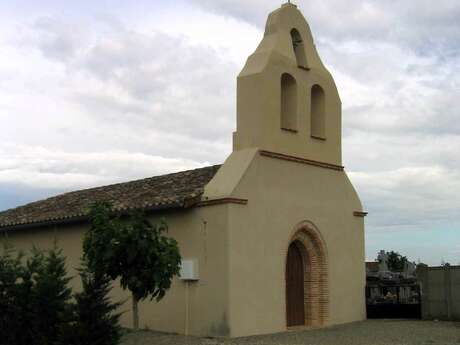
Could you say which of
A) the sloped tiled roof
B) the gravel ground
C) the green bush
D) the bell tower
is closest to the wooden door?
the gravel ground

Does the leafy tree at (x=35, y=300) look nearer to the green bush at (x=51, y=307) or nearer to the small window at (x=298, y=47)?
the green bush at (x=51, y=307)

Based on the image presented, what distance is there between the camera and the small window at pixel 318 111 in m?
20.4

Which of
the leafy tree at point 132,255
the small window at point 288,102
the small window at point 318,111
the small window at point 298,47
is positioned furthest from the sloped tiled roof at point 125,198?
the small window at point 298,47

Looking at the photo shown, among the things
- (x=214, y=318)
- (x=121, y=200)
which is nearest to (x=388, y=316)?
(x=214, y=318)

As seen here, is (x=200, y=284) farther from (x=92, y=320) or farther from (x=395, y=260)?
(x=395, y=260)

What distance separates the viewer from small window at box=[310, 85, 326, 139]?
20406mm

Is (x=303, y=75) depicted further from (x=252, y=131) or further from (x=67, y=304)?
(x=67, y=304)

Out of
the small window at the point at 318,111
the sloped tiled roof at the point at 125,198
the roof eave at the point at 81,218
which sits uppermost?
the small window at the point at 318,111

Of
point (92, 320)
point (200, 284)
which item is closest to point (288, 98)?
point (200, 284)

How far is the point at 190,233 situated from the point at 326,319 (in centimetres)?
484

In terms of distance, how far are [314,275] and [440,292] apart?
3.65 metres

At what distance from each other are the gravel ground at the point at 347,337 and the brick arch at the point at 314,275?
0.79 metres

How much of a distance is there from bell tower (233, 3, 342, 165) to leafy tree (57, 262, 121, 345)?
263 inches

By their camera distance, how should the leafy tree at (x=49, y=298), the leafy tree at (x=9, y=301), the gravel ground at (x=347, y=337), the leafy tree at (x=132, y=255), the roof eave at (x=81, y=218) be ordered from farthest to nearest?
the roof eave at (x=81, y=218), the gravel ground at (x=347, y=337), the leafy tree at (x=9, y=301), the leafy tree at (x=49, y=298), the leafy tree at (x=132, y=255)
